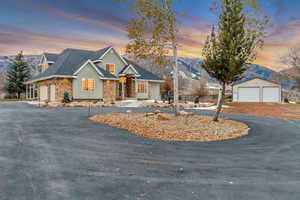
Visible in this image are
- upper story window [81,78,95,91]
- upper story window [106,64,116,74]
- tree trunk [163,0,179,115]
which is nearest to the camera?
tree trunk [163,0,179,115]

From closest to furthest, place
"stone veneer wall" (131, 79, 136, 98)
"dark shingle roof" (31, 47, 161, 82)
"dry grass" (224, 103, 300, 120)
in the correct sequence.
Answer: "dry grass" (224, 103, 300, 120) → "dark shingle roof" (31, 47, 161, 82) → "stone veneer wall" (131, 79, 136, 98)

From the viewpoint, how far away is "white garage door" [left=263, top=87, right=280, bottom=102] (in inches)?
1404

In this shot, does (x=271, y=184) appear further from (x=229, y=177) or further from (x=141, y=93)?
(x=141, y=93)

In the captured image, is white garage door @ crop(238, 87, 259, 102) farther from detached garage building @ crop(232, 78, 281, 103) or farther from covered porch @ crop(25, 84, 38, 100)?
covered porch @ crop(25, 84, 38, 100)

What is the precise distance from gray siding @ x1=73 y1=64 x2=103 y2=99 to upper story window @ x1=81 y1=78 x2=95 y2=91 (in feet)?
1.22


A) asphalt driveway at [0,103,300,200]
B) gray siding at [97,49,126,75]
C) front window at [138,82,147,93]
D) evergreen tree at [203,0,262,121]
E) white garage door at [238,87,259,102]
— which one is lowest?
asphalt driveway at [0,103,300,200]

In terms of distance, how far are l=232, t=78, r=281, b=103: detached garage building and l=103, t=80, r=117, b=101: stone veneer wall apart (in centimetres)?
2178

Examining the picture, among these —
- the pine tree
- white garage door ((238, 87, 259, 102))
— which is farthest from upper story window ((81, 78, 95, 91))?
white garage door ((238, 87, 259, 102))

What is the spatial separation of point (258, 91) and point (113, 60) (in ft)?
80.1

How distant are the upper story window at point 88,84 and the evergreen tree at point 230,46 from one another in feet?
61.3

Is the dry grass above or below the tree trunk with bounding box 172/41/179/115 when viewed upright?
below

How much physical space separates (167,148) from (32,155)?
360 centimetres

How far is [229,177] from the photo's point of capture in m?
4.19

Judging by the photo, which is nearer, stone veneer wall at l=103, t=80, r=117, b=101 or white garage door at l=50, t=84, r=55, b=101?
white garage door at l=50, t=84, r=55, b=101
